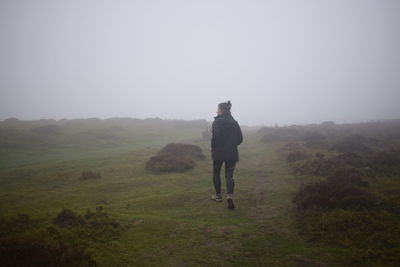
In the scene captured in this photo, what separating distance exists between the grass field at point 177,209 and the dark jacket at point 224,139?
1882 millimetres

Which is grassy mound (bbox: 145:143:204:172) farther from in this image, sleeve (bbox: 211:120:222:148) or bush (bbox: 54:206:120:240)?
→ bush (bbox: 54:206:120:240)

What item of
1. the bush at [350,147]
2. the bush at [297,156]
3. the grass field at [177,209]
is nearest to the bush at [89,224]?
the grass field at [177,209]

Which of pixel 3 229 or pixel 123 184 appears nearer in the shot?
pixel 3 229

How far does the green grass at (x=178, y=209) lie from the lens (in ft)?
15.8

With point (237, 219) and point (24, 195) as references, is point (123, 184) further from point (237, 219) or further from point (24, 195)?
point (237, 219)

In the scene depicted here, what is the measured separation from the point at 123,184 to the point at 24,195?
4.39 meters

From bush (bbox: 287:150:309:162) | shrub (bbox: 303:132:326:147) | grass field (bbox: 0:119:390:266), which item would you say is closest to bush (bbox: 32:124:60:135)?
grass field (bbox: 0:119:390:266)

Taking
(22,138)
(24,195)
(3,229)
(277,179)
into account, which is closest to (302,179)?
(277,179)

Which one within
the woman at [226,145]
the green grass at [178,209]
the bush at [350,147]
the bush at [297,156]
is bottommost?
the green grass at [178,209]

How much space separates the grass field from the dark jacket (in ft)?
6.18

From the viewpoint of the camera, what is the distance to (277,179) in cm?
1175

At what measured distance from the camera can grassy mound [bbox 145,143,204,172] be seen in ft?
47.6

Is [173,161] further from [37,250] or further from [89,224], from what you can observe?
[37,250]

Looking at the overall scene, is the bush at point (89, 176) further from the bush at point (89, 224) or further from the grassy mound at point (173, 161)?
the bush at point (89, 224)
